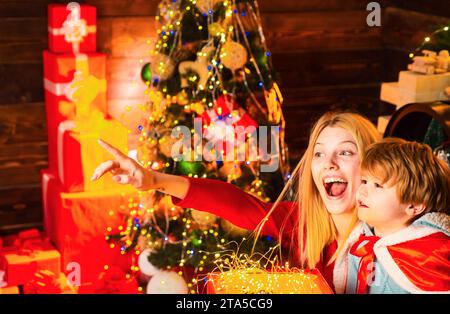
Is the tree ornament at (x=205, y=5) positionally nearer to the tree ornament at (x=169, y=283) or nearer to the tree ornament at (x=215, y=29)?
the tree ornament at (x=215, y=29)

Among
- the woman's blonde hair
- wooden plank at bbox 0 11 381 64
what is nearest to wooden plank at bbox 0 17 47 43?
wooden plank at bbox 0 11 381 64

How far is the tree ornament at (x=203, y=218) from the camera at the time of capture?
8.84ft

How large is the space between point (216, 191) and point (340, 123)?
303 millimetres

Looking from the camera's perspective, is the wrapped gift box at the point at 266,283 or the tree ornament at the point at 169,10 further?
the tree ornament at the point at 169,10

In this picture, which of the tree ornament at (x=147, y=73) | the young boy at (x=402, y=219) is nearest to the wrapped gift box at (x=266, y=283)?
the young boy at (x=402, y=219)

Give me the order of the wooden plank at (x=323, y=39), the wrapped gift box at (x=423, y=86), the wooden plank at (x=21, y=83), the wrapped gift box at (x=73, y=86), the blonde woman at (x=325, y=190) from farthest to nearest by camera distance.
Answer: the wooden plank at (x=323, y=39), the wooden plank at (x=21, y=83), the wrapped gift box at (x=73, y=86), the wrapped gift box at (x=423, y=86), the blonde woman at (x=325, y=190)

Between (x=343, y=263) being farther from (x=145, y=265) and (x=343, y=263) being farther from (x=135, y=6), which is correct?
(x=135, y=6)

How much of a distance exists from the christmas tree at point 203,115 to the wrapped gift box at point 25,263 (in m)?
0.42

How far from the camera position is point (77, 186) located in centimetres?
302

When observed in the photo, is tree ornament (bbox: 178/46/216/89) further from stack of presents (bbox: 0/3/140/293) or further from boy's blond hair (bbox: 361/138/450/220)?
boy's blond hair (bbox: 361/138/450/220)

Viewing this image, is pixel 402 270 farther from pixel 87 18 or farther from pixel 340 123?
pixel 87 18

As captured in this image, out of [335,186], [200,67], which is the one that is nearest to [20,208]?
[200,67]
